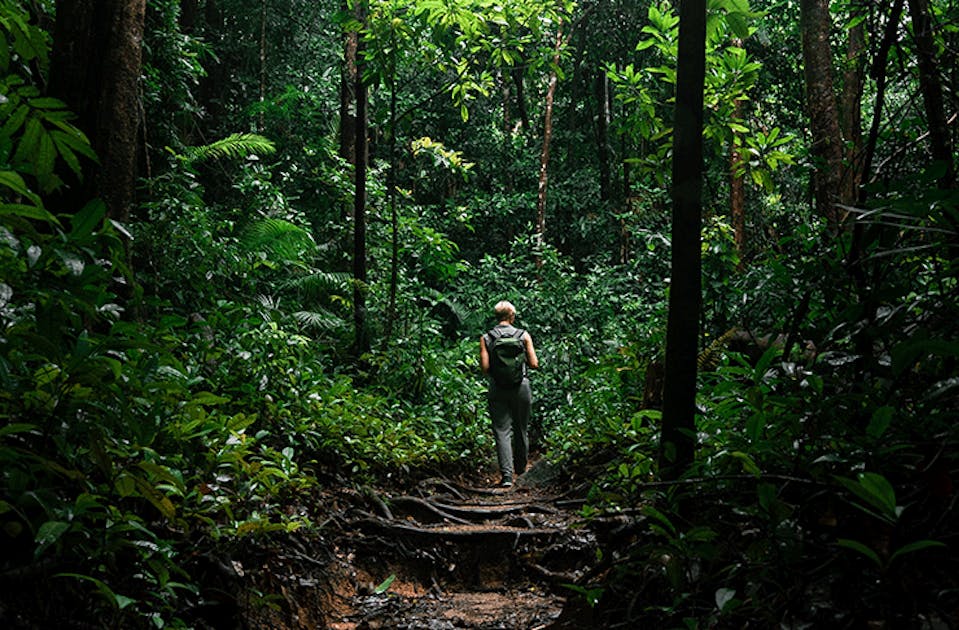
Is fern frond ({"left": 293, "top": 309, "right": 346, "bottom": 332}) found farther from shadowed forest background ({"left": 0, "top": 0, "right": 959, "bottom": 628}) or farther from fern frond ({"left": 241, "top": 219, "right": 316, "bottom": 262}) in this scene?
fern frond ({"left": 241, "top": 219, "right": 316, "bottom": 262})

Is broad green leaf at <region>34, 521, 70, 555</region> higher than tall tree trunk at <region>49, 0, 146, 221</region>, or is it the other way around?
tall tree trunk at <region>49, 0, 146, 221</region>

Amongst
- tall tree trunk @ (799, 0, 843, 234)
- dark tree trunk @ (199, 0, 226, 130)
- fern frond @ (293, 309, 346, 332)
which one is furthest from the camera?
dark tree trunk @ (199, 0, 226, 130)

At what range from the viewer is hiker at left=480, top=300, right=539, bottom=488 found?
771cm

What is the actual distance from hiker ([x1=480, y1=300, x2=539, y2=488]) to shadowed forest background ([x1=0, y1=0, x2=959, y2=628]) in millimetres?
700

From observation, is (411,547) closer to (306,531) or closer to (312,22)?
(306,531)

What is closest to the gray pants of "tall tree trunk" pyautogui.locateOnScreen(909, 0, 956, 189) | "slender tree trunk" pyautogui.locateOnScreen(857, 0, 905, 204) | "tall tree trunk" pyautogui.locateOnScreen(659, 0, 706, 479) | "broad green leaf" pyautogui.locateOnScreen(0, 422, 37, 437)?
"tall tree trunk" pyautogui.locateOnScreen(659, 0, 706, 479)

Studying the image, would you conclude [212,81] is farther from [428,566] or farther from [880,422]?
[880,422]

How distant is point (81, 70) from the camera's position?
12.7ft

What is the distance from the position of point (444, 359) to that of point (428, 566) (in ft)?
19.4

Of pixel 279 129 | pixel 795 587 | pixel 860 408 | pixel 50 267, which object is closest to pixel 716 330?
pixel 860 408

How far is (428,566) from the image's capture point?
4.98 metres

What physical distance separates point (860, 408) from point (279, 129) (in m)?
12.6

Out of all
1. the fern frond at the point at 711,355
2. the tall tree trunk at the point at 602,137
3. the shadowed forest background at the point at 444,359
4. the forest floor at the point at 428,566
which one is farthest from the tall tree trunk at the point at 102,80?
the tall tree trunk at the point at 602,137

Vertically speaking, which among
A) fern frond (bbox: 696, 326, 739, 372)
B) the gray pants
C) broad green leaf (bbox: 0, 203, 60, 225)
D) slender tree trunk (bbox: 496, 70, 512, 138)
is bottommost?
the gray pants
